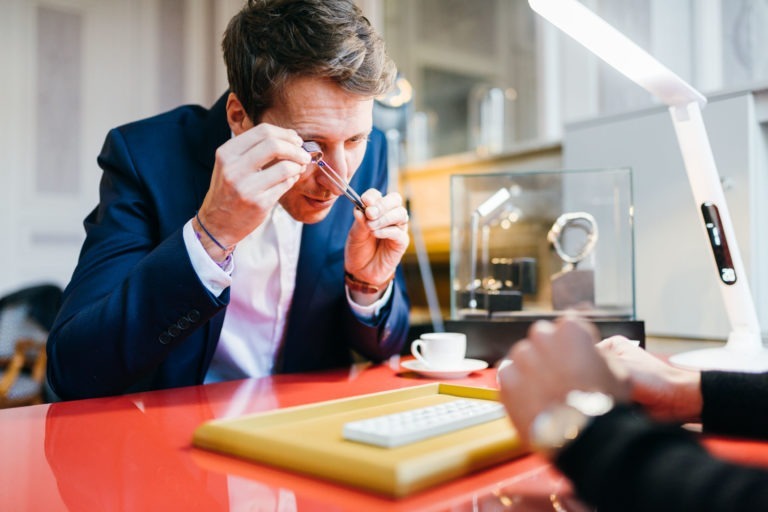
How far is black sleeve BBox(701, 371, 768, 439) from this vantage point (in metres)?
0.62

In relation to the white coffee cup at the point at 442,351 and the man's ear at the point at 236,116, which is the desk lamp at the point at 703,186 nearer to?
the white coffee cup at the point at 442,351

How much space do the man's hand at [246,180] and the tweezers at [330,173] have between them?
0.10m

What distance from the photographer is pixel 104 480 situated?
21.2 inches

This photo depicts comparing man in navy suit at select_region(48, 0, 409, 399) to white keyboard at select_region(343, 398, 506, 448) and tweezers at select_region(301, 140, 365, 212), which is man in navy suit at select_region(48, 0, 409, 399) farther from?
white keyboard at select_region(343, 398, 506, 448)

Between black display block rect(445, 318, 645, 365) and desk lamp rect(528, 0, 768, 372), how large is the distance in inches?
4.4

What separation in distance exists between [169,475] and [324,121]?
2.21 ft

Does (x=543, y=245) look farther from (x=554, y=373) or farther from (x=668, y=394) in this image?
(x=554, y=373)

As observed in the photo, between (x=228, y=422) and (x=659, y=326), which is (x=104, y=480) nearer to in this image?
(x=228, y=422)

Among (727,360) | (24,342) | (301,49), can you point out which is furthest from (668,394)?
(24,342)

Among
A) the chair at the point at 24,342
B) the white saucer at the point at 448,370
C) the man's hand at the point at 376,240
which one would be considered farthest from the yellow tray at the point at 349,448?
the chair at the point at 24,342

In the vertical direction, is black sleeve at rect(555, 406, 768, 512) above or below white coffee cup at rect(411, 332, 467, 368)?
above

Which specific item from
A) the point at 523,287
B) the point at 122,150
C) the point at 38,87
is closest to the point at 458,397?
the point at 523,287

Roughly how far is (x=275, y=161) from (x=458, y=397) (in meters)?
0.47

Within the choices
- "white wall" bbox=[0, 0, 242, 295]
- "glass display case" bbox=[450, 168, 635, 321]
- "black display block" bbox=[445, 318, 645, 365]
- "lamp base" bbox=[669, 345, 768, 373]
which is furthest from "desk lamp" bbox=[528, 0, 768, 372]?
"white wall" bbox=[0, 0, 242, 295]
